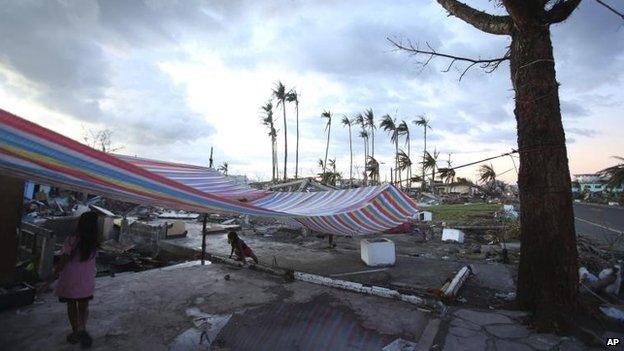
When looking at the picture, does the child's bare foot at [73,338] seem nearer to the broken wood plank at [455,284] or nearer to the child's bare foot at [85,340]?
the child's bare foot at [85,340]

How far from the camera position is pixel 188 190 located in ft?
14.4

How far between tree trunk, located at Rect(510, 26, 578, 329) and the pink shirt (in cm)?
533

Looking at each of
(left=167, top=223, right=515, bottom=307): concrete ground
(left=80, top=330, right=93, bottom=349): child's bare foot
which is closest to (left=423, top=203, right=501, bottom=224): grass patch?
(left=167, top=223, right=515, bottom=307): concrete ground

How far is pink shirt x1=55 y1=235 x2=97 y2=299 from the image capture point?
4082 millimetres

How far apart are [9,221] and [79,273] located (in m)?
2.67

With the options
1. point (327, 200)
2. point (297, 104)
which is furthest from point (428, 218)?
point (297, 104)

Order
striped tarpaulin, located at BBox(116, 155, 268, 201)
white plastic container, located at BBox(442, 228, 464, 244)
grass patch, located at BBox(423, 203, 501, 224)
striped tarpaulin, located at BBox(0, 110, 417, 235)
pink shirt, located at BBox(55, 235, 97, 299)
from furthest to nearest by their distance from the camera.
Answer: grass patch, located at BBox(423, 203, 501, 224) → white plastic container, located at BBox(442, 228, 464, 244) → striped tarpaulin, located at BBox(116, 155, 268, 201) → pink shirt, located at BBox(55, 235, 97, 299) → striped tarpaulin, located at BBox(0, 110, 417, 235)

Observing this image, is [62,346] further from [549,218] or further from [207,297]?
[549,218]

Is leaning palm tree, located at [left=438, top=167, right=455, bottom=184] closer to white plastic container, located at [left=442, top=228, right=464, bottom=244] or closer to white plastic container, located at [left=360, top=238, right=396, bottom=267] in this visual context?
white plastic container, located at [left=360, top=238, right=396, bottom=267]

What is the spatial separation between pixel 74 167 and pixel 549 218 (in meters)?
5.45

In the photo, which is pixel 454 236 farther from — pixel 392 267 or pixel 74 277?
pixel 74 277

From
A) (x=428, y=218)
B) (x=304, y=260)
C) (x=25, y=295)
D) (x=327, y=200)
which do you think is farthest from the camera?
(x=428, y=218)

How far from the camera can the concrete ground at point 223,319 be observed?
4465 mm

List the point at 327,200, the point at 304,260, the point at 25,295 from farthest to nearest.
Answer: the point at 304,260 < the point at 327,200 < the point at 25,295
